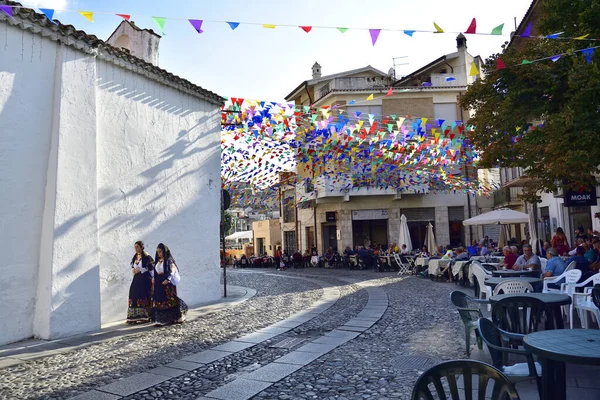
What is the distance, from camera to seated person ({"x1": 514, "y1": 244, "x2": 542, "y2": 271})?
9398 millimetres

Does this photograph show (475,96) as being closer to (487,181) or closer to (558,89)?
(558,89)

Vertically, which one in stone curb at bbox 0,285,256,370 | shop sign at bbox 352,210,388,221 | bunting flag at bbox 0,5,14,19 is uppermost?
bunting flag at bbox 0,5,14,19

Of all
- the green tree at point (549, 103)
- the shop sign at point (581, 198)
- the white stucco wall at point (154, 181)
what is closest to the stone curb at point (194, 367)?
the white stucco wall at point (154, 181)

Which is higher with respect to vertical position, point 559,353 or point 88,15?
point 88,15

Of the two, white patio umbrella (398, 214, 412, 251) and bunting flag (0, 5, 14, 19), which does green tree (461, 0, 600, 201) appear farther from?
white patio umbrella (398, 214, 412, 251)

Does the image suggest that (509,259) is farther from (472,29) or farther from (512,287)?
(472,29)

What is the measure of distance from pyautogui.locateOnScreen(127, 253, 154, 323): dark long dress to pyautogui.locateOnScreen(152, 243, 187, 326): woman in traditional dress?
0.21 m

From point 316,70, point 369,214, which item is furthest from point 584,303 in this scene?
point 316,70

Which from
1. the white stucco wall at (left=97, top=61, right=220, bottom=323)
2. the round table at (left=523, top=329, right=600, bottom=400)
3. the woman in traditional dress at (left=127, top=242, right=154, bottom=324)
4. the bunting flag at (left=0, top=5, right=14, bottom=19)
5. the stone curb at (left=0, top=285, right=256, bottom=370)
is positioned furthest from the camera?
the white stucco wall at (left=97, top=61, right=220, bottom=323)

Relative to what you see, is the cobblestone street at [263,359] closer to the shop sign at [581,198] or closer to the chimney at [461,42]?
the shop sign at [581,198]

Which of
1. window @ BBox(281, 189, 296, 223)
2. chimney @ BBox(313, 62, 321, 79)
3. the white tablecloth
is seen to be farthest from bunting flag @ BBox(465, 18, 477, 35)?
chimney @ BBox(313, 62, 321, 79)

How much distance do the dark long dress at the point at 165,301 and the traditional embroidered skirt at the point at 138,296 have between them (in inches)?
8.8

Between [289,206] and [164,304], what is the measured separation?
26565mm

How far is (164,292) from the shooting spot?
8648 millimetres
